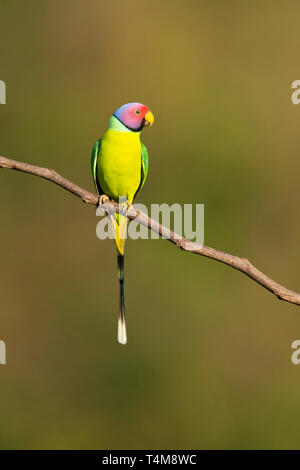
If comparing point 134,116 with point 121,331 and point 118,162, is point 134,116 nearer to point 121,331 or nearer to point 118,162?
point 118,162

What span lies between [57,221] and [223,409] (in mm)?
2191

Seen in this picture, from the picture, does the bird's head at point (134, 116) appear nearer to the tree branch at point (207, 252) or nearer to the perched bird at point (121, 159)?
the perched bird at point (121, 159)

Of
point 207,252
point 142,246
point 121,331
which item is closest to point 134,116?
point 207,252

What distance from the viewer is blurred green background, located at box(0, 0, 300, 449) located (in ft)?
19.2

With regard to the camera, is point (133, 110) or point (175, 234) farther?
point (133, 110)

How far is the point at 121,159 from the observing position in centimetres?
306

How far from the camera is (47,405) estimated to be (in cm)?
601

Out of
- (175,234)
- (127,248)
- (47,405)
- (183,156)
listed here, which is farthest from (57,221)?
(175,234)

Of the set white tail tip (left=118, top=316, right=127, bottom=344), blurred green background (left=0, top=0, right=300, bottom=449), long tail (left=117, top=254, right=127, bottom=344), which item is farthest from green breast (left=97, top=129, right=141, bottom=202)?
blurred green background (left=0, top=0, right=300, bottom=449)

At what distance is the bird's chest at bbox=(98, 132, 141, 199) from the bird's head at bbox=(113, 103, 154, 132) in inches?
2.5

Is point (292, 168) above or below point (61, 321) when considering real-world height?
above

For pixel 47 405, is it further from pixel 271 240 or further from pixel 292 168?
pixel 292 168

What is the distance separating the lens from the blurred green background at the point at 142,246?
5.85 meters
